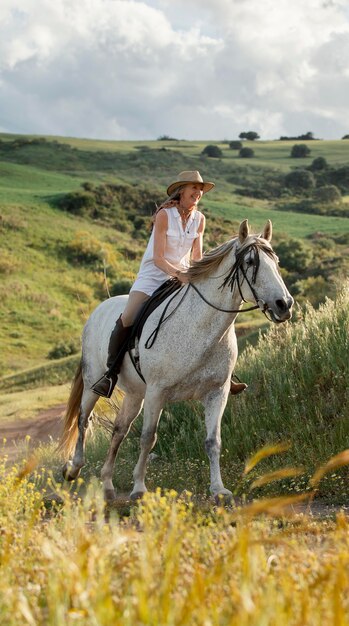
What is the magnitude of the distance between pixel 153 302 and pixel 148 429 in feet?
4.21

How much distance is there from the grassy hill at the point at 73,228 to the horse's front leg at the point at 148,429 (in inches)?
114

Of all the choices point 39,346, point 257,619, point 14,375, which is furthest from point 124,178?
point 257,619

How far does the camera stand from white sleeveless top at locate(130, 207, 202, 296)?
341 inches

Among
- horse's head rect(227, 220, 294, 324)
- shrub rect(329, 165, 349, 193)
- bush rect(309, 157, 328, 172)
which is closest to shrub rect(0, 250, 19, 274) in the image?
horse's head rect(227, 220, 294, 324)

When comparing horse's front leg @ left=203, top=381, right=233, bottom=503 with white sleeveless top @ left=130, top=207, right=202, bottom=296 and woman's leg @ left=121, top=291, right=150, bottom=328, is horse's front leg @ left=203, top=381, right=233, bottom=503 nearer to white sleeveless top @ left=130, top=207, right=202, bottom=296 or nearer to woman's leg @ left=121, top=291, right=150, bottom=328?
woman's leg @ left=121, top=291, right=150, bottom=328

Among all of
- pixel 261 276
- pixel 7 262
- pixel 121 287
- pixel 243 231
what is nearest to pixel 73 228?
pixel 7 262

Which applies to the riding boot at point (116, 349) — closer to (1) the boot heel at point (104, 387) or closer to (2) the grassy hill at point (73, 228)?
(1) the boot heel at point (104, 387)

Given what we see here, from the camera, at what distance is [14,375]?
97.3 feet

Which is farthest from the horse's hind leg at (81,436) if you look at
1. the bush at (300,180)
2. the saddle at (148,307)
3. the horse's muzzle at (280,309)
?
the bush at (300,180)

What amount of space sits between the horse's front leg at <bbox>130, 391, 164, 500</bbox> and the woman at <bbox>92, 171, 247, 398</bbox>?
90 cm

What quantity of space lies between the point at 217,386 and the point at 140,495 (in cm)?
144

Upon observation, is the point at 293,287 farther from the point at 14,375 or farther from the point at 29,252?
the point at 29,252

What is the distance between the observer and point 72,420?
1080 cm

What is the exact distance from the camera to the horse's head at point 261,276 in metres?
7.18
